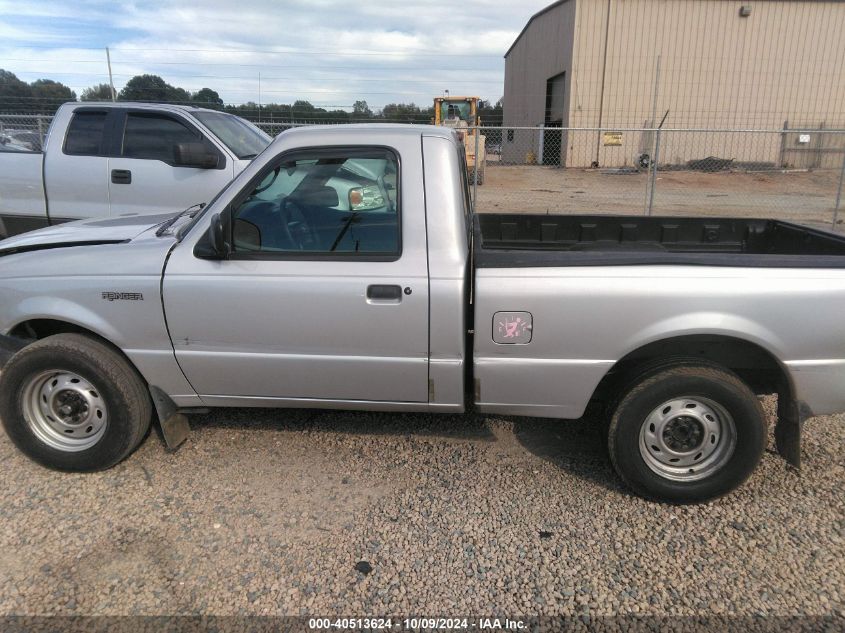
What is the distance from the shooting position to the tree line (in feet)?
68.8

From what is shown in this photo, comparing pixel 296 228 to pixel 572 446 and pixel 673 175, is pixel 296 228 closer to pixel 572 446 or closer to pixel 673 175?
pixel 572 446

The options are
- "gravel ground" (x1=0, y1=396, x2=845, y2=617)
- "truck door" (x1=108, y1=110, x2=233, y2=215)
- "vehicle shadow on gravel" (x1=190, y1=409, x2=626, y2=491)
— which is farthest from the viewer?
"truck door" (x1=108, y1=110, x2=233, y2=215)

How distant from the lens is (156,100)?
2336 cm

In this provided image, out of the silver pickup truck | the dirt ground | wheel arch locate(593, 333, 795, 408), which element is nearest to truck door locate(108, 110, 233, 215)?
the silver pickup truck

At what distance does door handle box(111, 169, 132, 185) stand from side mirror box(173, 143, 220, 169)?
1.77 ft

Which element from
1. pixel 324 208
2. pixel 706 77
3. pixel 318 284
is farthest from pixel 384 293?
pixel 706 77

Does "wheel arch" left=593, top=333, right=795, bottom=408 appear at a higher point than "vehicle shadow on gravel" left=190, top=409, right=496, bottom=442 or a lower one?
higher

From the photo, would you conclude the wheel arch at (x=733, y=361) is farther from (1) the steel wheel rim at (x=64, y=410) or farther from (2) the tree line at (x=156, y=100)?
(2) the tree line at (x=156, y=100)

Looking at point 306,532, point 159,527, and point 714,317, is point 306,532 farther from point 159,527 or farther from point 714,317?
point 714,317

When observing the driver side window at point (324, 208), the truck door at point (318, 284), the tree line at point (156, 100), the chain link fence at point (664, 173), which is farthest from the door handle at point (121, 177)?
the tree line at point (156, 100)

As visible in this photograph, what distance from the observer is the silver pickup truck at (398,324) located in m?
3.02

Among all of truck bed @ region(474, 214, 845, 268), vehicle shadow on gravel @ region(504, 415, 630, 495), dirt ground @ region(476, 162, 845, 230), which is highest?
truck bed @ region(474, 214, 845, 268)

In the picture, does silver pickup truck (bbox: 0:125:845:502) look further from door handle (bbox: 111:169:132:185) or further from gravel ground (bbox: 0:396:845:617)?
door handle (bbox: 111:169:132:185)

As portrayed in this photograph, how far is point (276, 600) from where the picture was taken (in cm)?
264
